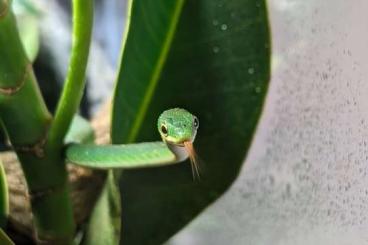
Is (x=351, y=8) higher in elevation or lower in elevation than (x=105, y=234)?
higher

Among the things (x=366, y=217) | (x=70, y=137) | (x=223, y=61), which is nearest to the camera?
(x=366, y=217)

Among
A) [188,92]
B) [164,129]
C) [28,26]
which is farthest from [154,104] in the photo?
[28,26]

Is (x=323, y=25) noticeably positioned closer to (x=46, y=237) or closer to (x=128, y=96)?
(x=128, y=96)

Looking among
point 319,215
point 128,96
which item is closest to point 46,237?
point 128,96

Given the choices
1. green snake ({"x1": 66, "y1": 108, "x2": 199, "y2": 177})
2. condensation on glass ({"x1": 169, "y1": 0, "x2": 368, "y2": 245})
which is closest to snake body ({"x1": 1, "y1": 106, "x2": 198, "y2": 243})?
green snake ({"x1": 66, "y1": 108, "x2": 199, "y2": 177})

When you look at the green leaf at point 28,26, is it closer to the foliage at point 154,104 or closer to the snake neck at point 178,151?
the foliage at point 154,104

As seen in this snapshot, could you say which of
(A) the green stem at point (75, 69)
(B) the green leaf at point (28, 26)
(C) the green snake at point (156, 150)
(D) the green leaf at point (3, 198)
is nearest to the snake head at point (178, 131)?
(C) the green snake at point (156, 150)

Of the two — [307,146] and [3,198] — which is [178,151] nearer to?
[307,146]
